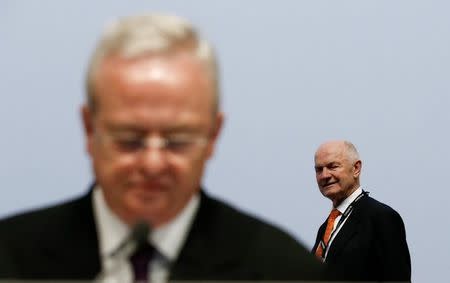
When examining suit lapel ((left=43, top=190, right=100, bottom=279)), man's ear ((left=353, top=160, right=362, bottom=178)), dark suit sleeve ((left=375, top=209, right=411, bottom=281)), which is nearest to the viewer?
suit lapel ((left=43, top=190, right=100, bottom=279))

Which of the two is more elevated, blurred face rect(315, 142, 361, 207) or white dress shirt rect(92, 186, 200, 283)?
white dress shirt rect(92, 186, 200, 283)

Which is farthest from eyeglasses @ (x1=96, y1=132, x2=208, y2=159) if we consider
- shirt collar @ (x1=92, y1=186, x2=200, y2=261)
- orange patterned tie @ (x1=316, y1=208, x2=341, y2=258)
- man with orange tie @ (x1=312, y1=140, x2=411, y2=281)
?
orange patterned tie @ (x1=316, y1=208, x2=341, y2=258)

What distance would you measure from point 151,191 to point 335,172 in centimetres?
313

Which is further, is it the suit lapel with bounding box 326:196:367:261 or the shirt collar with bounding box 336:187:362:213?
the shirt collar with bounding box 336:187:362:213

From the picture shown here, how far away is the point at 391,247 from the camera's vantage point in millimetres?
3992

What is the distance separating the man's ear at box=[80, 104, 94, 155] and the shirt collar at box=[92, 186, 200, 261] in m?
0.13

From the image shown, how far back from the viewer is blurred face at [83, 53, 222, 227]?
4.57 feet

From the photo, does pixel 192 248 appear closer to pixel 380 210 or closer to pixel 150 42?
pixel 150 42

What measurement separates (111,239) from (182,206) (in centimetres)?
14

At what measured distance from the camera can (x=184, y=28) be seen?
1.49 meters

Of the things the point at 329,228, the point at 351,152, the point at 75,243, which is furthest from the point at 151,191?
the point at 351,152

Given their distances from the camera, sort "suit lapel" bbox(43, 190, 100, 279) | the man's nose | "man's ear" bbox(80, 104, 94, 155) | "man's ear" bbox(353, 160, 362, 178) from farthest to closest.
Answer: "man's ear" bbox(353, 160, 362, 178) < "suit lapel" bbox(43, 190, 100, 279) < "man's ear" bbox(80, 104, 94, 155) < the man's nose

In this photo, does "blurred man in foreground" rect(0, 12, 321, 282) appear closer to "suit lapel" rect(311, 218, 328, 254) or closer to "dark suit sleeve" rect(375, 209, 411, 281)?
"dark suit sleeve" rect(375, 209, 411, 281)

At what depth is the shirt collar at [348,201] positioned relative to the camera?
434 centimetres
